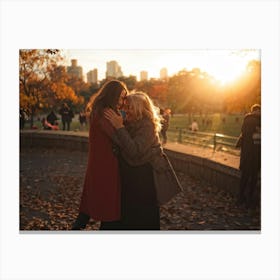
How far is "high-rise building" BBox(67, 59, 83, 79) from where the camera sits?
20.0 feet

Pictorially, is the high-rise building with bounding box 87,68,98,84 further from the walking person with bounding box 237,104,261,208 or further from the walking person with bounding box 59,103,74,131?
the walking person with bounding box 237,104,261,208

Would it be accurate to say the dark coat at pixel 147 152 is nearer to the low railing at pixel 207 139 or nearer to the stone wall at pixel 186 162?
the stone wall at pixel 186 162

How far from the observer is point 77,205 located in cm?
646

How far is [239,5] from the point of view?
18.4 feet

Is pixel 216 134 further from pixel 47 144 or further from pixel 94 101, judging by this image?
pixel 94 101

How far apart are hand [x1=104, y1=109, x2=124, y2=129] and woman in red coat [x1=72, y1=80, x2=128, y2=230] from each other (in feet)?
0.12

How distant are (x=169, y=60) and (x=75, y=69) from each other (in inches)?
54.7

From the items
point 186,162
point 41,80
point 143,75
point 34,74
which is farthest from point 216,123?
point 34,74

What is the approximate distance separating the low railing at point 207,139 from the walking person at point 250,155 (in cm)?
33

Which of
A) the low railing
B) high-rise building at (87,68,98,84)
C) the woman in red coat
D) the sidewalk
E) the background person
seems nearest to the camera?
the woman in red coat

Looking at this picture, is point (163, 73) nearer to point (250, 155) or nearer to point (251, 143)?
point (251, 143)

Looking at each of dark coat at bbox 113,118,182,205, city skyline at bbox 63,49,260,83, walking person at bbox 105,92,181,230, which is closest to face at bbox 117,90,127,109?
walking person at bbox 105,92,181,230
